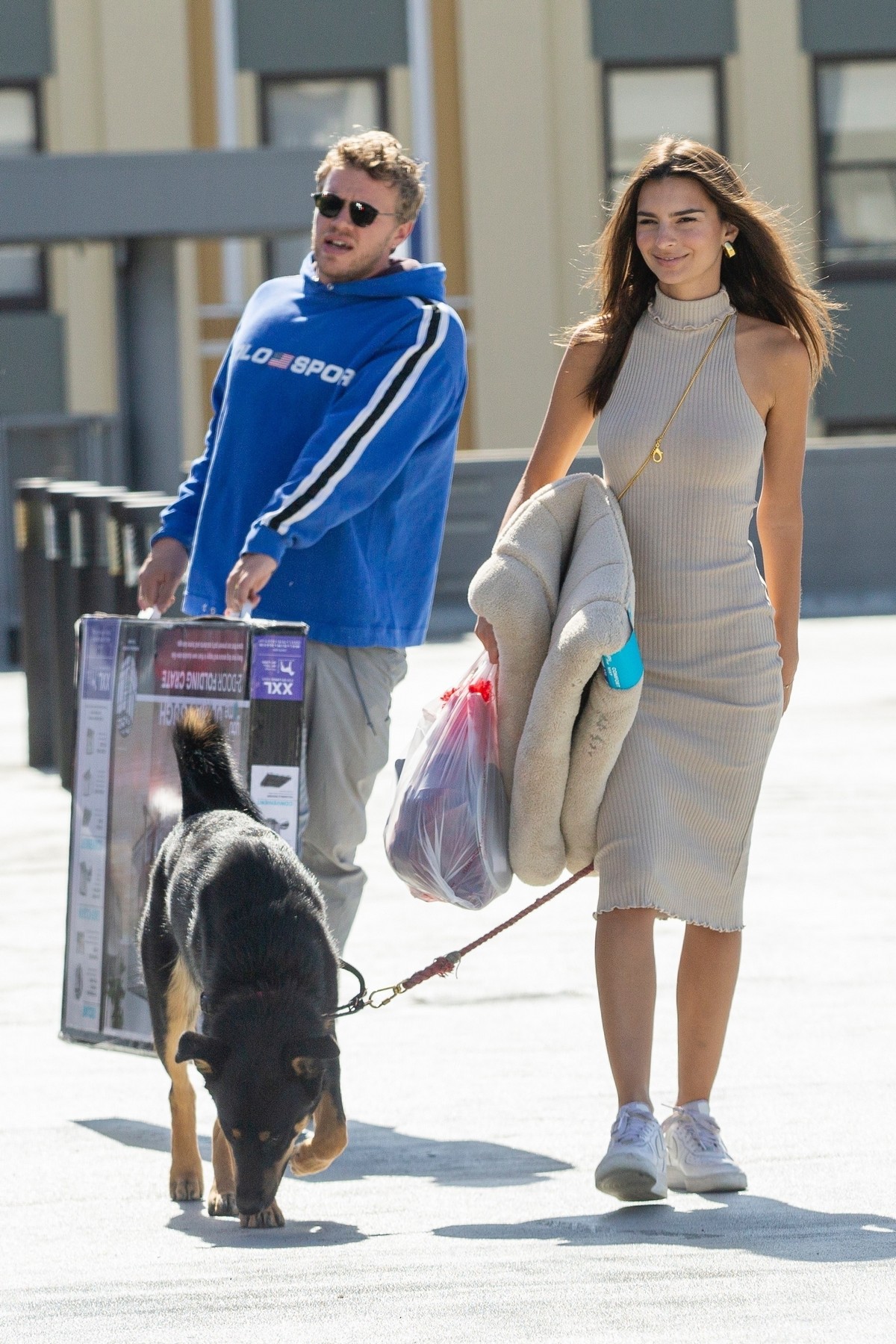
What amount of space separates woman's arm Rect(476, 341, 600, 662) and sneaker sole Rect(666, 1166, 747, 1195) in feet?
3.82

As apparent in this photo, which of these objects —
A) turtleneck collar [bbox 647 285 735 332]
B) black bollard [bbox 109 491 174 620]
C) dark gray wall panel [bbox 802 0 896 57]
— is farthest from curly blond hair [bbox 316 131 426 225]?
dark gray wall panel [bbox 802 0 896 57]

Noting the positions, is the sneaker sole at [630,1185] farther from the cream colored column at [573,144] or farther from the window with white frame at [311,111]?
the window with white frame at [311,111]

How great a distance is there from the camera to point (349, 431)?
460 cm

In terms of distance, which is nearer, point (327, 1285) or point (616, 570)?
point (327, 1285)

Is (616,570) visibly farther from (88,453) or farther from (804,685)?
(88,453)

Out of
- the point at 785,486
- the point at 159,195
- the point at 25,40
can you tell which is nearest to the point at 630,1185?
the point at 785,486

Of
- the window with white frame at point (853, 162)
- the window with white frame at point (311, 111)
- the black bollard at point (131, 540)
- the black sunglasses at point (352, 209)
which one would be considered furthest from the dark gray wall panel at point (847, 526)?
the black sunglasses at point (352, 209)

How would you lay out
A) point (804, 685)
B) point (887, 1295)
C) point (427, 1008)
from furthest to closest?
point (804, 685) → point (427, 1008) → point (887, 1295)

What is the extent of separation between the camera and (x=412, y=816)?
14.0 feet

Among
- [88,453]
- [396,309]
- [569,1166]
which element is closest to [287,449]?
[396,309]

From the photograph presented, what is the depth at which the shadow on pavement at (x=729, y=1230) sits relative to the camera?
12.0 ft

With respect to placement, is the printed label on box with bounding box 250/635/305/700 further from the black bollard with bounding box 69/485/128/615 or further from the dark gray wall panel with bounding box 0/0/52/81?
the dark gray wall panel with bounding box 0/0/52/81

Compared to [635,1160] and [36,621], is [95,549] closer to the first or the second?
[36,621]

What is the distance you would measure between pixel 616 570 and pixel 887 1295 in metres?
1.44
